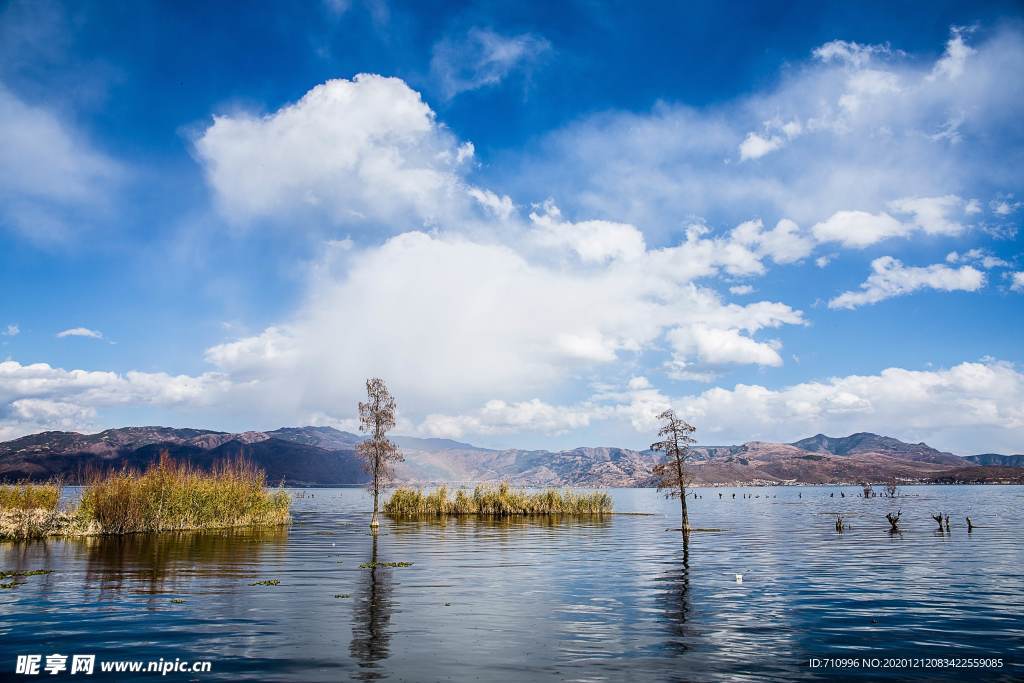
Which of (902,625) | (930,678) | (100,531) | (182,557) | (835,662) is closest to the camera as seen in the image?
(930,678)

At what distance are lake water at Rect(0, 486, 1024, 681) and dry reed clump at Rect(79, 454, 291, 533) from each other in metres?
4.85

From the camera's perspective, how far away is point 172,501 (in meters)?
57.1

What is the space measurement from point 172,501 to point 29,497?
11.7 m

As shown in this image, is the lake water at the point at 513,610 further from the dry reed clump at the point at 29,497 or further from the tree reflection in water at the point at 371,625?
the dry reed clump at the point at 29,497

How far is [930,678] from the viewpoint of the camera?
56.4 feet

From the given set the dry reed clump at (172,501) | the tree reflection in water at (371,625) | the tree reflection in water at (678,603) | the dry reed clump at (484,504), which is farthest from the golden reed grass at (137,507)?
the tree reflection in water at (678,603)

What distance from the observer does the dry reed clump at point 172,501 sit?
173 feet

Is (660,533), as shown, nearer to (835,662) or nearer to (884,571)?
(884,571)

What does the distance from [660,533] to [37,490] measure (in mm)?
62093

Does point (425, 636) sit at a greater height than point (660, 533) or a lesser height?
greater

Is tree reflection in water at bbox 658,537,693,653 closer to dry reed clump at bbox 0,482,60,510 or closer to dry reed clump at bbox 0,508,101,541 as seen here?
dry reed clump at bbox 0,508,101,541

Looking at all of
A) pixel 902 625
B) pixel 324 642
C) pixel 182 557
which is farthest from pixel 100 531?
pixel 902 625

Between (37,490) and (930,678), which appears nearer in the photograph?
(930,678)

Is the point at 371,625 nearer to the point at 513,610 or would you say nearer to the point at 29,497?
the point at 513,610
